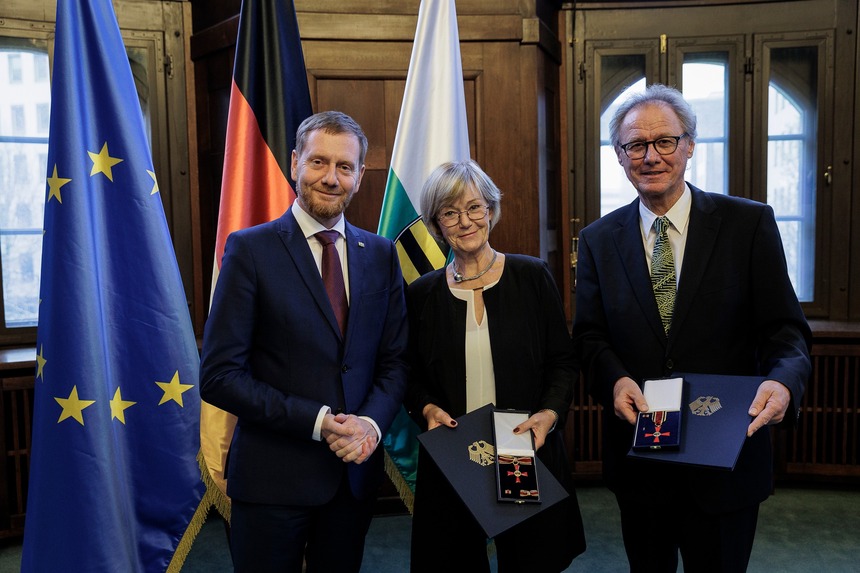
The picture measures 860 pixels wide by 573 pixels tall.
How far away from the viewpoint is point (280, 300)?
1698 mm

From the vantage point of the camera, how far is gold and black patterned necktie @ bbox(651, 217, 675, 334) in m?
1.77

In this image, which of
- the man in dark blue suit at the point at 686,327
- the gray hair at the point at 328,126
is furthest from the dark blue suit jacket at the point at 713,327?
the gray hair at the point at 328,126

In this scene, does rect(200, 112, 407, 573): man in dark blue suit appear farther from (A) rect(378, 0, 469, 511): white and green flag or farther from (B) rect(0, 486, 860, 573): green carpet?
(B) rect(0, 486, 860, 573): green carpet

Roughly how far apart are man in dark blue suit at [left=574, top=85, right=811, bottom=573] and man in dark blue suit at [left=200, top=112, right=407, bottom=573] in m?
0.58

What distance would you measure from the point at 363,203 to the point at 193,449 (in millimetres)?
1365

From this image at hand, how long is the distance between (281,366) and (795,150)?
3.17 meters

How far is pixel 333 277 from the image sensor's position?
179cm

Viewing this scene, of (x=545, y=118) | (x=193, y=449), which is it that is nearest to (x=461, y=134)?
(x=545, y=118)

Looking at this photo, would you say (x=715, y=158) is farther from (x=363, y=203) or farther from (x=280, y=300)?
(x=280, y=300)

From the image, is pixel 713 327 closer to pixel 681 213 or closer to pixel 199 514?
pixel 681 213

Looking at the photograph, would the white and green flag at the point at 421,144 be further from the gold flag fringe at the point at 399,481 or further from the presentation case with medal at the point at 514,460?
the presentation case with medal at the point at 514,460

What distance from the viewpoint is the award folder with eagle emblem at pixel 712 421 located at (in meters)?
1.50

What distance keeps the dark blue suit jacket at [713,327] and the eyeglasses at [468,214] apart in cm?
36

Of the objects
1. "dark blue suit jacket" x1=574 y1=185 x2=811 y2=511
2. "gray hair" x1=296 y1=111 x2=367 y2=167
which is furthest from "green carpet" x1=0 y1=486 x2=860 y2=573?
"gray hair" x1=296 y1=111 x2=367 y2=167
